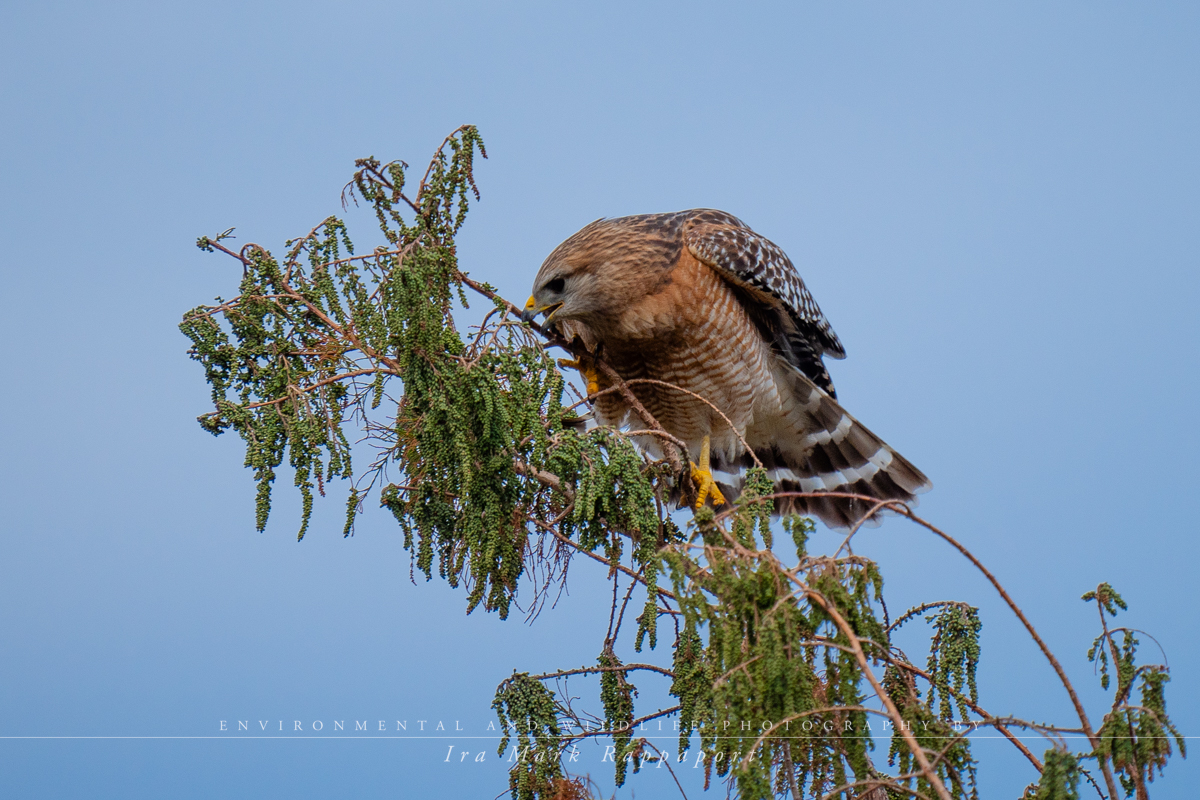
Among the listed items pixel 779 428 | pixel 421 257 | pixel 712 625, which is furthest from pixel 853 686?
pixel 779 428

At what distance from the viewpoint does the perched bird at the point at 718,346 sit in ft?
15.8

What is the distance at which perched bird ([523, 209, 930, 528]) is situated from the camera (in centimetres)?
481

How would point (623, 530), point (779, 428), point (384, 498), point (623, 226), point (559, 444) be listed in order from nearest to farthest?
1. point (559, 444)
2. point (623, 530)
3. point (384, 498)
4. point (623, 226)
5. point (779, 428)

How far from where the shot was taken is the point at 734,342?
5129 mm

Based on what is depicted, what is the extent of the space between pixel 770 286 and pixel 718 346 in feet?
1.61

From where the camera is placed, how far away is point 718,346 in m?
5.06

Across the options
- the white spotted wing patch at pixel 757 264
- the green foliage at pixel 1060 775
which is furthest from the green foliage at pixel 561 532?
the white spotted wing patch at pixel 757 264

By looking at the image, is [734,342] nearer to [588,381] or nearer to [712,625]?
[588,381]

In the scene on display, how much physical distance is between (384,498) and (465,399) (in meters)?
0.89

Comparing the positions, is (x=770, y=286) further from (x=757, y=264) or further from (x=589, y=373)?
(x=589, y=373)

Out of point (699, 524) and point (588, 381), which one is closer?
point (699, 524)

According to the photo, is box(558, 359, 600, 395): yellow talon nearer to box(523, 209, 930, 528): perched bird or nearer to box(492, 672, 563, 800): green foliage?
box(523, 209, 930, 528): perched bird

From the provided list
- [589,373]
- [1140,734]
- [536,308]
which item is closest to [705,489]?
[589,373]

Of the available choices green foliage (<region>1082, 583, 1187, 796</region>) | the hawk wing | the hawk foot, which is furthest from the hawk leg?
green foliage (<region>1082, 583, 1187, 796</region>)
